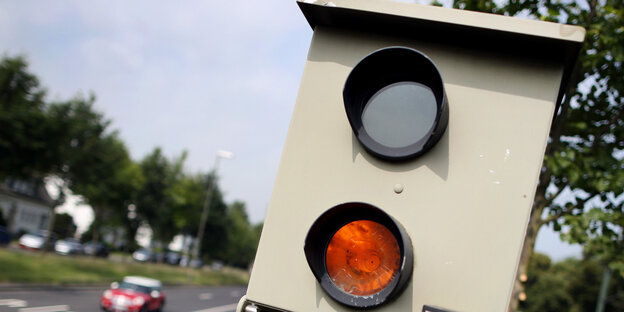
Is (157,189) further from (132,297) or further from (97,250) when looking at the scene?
(132,297)

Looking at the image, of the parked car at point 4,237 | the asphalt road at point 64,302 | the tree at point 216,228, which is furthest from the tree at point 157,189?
the tree at point 216,228

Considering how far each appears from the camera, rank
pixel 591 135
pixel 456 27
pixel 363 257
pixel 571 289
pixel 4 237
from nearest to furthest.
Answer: pixel 363 257, pixel 456 27, pixel 591 135, pixel 4 237, pixel 571 289

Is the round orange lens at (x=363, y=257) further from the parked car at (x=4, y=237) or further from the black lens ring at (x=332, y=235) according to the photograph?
the parked car at (x=4, y=237)

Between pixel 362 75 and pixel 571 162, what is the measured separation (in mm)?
4942

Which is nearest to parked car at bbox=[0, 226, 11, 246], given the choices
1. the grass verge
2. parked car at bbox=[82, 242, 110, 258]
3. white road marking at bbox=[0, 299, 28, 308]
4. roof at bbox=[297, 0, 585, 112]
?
the grass verge

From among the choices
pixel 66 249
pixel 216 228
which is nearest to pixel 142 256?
pixel 216 228

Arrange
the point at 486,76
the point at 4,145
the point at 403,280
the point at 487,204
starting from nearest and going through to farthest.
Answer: the point at 403,280, the point at 487,204, the point at 486,76, the point at 4,145

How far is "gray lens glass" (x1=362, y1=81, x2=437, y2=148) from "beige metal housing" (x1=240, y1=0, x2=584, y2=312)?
11 centimetres

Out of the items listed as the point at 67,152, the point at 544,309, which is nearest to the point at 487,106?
the point at 67,152

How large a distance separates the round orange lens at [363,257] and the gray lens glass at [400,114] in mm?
458

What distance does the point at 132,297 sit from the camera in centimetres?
1798

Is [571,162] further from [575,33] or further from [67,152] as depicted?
[67,152]

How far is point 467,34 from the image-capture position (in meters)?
2.62

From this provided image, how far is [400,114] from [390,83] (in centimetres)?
18
